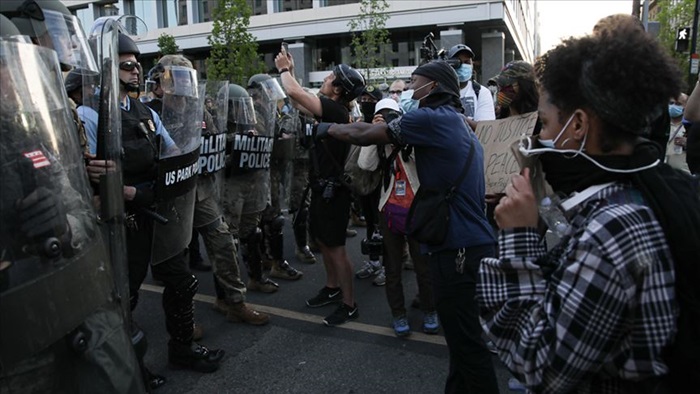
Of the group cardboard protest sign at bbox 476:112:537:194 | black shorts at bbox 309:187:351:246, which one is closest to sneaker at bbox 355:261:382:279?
black shorts at bbox 309:187:351:246

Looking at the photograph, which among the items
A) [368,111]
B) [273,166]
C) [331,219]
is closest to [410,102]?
[331,219]

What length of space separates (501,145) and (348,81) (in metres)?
1.43

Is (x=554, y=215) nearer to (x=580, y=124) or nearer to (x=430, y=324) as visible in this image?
(x=580, y=124)

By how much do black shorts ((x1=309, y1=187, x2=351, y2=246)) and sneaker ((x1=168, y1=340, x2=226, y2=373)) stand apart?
124 centimetres

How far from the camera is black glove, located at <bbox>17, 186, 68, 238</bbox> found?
4.14 ft

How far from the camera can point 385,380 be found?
323 centimetres

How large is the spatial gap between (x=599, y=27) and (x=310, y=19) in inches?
1345

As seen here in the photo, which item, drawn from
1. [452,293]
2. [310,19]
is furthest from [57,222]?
[310,19]

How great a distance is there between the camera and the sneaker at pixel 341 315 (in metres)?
4.10

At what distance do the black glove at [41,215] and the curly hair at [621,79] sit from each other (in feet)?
4.43

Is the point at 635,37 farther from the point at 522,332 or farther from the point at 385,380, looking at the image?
the point at 385,380

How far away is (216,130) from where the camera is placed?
4.22 metres

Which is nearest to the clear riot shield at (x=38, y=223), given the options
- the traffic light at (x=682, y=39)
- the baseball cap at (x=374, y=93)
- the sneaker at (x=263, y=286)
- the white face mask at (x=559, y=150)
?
the white face mask at (x=559, y=150)

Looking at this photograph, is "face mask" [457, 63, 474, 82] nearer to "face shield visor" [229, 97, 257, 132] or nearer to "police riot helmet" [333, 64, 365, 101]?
"police riot helmet" [333, 64, 365, 101]
